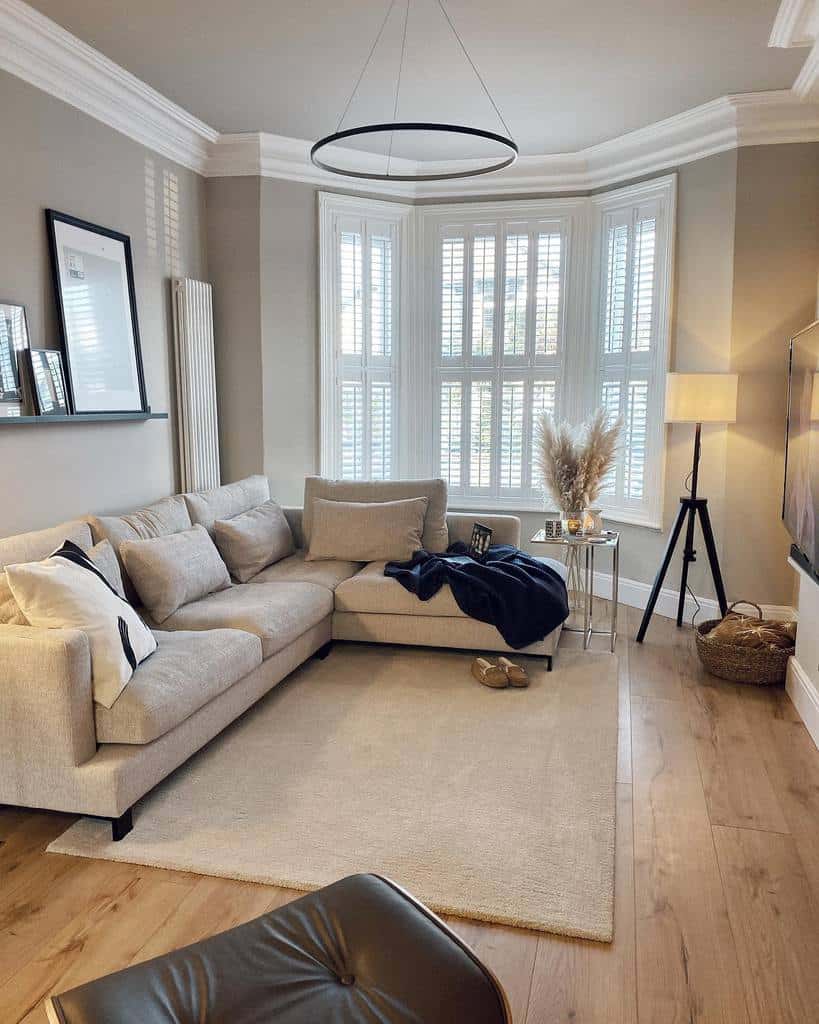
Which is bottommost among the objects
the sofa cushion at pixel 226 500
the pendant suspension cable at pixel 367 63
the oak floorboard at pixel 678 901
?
the oak floorboard at pixel 678 901

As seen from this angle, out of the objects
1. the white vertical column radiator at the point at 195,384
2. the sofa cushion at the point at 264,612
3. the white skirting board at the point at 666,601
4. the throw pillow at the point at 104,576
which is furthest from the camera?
the white vertical column radiator at the point at 195,384

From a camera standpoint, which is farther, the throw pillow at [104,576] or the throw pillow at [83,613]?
the throw pillow at [104,576]

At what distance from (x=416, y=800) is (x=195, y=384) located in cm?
313

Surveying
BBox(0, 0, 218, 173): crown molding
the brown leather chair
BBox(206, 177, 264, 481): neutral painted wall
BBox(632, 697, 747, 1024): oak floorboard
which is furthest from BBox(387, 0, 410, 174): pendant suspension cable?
the brown leather chair

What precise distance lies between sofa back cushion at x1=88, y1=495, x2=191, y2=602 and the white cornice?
1921 millimetres

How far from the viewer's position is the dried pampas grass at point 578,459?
4547mm

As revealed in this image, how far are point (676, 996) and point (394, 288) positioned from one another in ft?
15.7

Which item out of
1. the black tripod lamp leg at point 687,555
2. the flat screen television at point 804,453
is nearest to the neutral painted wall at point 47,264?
the black tripod lamp leg at point 687,555

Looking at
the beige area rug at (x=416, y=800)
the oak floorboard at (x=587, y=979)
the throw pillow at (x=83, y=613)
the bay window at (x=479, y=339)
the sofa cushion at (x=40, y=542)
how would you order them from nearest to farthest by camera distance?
the oak floorboard at (x=587, y=979), the beige area rug at (x=416, y=800), the throw pillow at (x=83, y=613), the sofa cushion at (x=40, y=542), the bay window at (x=479, y=339)

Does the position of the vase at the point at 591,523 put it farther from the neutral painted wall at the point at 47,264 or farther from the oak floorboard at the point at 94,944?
the oak floorboard at the point at 94,944

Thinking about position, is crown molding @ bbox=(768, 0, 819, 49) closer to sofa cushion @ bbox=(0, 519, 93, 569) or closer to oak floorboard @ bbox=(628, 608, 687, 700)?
oak floorboard @ bbox=(628, 608, 687, 700)

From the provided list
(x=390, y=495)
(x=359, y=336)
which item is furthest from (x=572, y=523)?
(x=359, y=336)

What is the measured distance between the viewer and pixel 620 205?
5.26 m

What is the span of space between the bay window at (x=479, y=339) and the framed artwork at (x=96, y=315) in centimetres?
148
